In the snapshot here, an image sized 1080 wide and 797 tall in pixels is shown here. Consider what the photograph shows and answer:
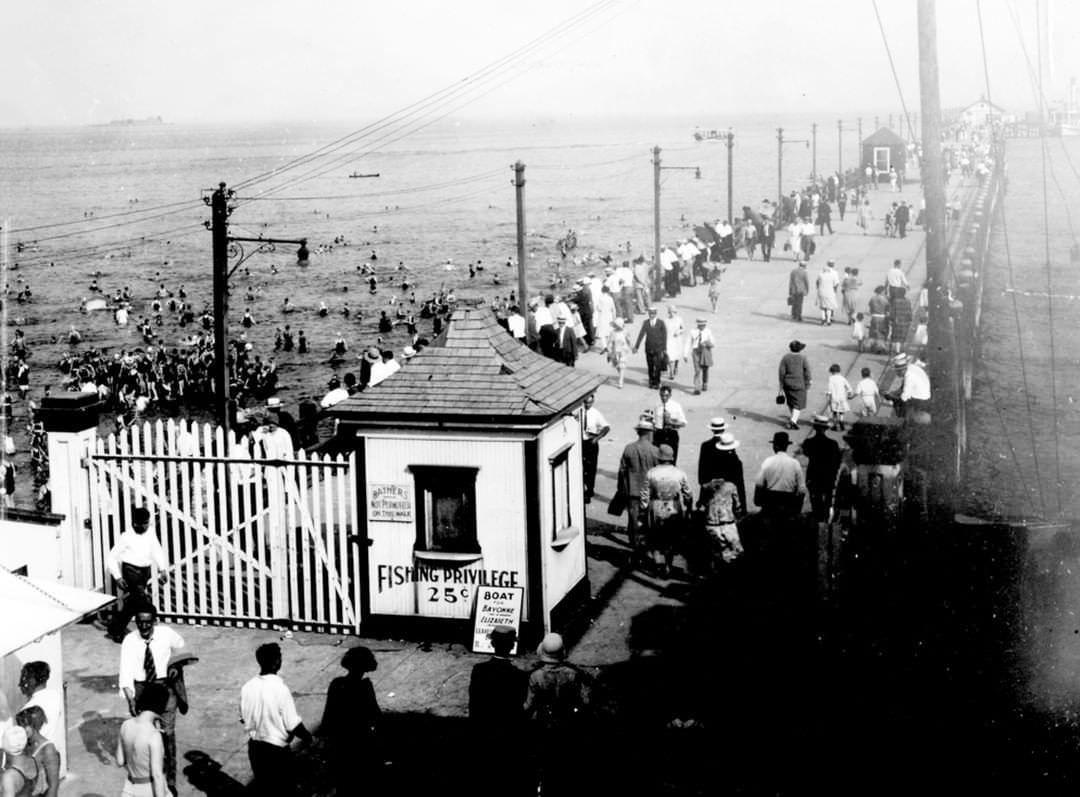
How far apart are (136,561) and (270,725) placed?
398cm

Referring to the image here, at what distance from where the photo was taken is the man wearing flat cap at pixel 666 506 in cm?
1356

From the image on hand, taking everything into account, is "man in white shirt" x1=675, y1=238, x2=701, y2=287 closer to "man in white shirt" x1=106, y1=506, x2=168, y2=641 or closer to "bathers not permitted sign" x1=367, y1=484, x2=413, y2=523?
"bathers not permitted sign" x1=367, y1=484, x2=413, y2=523

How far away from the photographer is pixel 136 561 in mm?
11875

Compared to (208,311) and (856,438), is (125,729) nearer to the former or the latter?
(856,438)

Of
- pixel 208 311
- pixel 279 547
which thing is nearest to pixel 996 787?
pixel 279 547

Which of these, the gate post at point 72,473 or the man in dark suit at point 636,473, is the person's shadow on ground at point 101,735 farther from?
the man in dark suit at point 636,473

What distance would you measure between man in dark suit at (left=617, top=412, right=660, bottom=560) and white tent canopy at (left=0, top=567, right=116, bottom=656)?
6.76 meters

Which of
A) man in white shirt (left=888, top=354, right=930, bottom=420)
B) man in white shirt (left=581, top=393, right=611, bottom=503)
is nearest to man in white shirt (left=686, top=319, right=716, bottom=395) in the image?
man in white shirt (left=888, top=354, right=930, bottom=420)

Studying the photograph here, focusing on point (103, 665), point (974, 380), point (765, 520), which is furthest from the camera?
point (974, 380)

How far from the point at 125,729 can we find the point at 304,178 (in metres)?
167

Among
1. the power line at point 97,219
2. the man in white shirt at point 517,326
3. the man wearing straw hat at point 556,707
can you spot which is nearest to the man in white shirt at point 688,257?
the man in white shirt at point 517,326

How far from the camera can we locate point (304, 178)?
6668 inches

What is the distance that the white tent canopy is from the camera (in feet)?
25.3

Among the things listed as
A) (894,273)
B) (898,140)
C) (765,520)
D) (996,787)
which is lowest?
(996,787)
